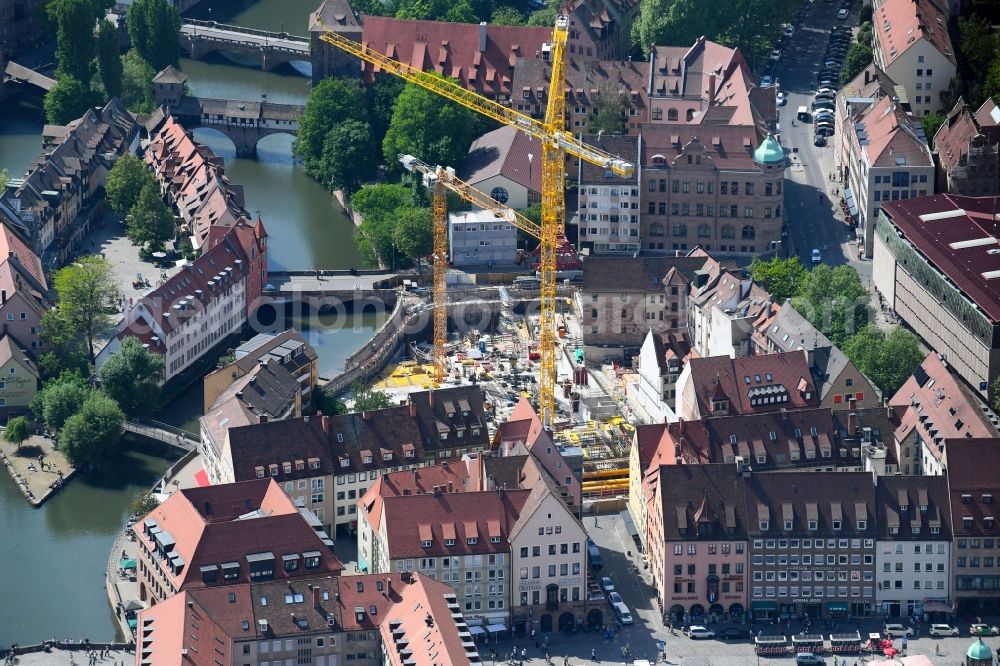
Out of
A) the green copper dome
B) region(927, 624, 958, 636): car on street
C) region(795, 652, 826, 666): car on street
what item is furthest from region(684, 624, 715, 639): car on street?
the green copper dome

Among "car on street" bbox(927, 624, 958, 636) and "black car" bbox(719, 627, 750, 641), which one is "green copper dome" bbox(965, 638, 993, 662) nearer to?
"car on street" bbox(927, 624, 958, 636)

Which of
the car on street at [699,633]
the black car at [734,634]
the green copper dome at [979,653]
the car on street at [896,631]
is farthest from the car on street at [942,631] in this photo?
the car on street at [699,633]

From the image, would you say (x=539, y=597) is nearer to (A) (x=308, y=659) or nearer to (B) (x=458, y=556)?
(B) (x=458, y=556)

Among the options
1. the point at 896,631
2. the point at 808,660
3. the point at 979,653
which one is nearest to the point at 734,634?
the point at 808,660

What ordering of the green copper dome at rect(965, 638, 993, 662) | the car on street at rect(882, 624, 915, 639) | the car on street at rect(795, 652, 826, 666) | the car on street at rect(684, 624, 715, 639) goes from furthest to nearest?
the car on street at rect(684, 624, 715, 639) → the car on street at rect(882, 624, 915, 639) → the car on street at rect(795, 652, 826, 666) → the green copper dome at rect(965, 638, 993, 662)

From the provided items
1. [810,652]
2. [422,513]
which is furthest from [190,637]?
[810,652]

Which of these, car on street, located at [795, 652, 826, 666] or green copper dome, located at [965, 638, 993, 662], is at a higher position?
green copper dome, located at [965, 638, 993, 662]

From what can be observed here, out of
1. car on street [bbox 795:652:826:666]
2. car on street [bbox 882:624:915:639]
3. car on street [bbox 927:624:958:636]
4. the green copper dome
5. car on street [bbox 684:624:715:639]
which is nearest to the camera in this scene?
the green copper dome
